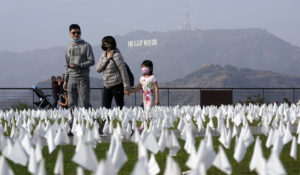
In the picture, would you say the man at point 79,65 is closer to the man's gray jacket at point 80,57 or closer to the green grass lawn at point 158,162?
the man's gray jacket at point 80,57

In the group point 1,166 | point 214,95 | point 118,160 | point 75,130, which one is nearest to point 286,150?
point 75,130

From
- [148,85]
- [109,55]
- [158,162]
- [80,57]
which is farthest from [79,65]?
[158,162]

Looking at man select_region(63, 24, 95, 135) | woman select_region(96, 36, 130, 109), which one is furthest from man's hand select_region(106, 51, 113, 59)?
man select_region(63, 24, 95, 135)

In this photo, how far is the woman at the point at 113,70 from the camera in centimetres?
1044

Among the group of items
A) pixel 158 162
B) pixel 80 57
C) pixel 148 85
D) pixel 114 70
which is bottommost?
pixel 158 162

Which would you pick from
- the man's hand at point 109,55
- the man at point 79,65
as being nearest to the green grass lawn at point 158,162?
the man at point 79,65

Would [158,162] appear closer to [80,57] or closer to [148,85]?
[148,85]

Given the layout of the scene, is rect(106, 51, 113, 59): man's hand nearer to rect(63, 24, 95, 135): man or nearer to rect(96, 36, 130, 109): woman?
rect(96, 36, 130, 109): woman

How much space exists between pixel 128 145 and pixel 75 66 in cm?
211

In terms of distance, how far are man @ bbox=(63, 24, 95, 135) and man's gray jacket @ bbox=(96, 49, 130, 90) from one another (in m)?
0.24

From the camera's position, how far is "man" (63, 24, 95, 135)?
1055 centimetres

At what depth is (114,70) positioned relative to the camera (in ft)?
34.8

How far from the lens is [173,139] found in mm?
5465

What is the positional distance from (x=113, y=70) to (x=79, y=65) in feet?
2.18
